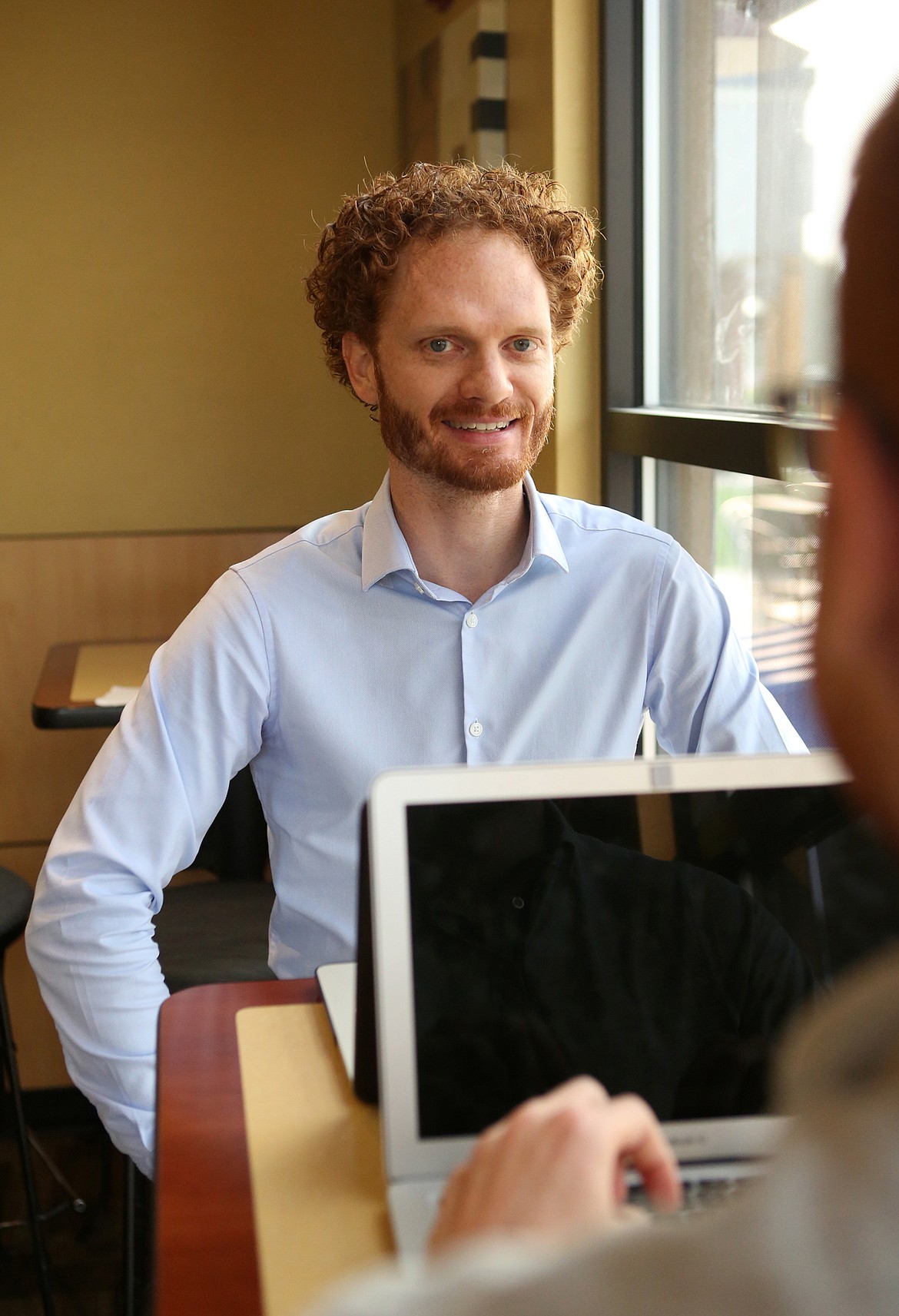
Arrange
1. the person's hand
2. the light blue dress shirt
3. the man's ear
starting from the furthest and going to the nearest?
the man's ear, the light blue dress shirt, the person's hand

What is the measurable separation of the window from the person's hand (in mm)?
895

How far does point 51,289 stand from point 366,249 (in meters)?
1.62

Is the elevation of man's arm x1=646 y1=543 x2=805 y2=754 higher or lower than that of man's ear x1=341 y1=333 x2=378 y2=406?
lower

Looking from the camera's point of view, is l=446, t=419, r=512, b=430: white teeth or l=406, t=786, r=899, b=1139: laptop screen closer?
l=406, t=786, r=899, b=1139: laptop screen

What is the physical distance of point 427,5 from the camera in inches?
105

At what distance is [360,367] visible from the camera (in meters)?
1.65

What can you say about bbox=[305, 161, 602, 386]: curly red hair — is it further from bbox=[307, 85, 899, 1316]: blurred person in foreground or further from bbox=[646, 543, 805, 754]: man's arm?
bbox=[307, 85, 899, 1316]: blurred person in foreground

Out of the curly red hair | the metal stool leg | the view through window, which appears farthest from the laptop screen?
the metal stool leg

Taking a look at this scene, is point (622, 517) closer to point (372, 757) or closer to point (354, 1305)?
point (372, 757)

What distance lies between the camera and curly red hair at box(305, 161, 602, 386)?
4.89ft

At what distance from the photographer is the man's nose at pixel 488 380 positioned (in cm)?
143

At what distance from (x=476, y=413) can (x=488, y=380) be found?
40mm

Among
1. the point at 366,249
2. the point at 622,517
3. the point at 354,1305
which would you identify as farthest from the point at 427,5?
the point at 354,1305

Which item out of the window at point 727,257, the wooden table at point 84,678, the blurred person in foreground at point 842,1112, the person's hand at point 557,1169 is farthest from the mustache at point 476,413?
the blurred person in foreground at point 842,1112
